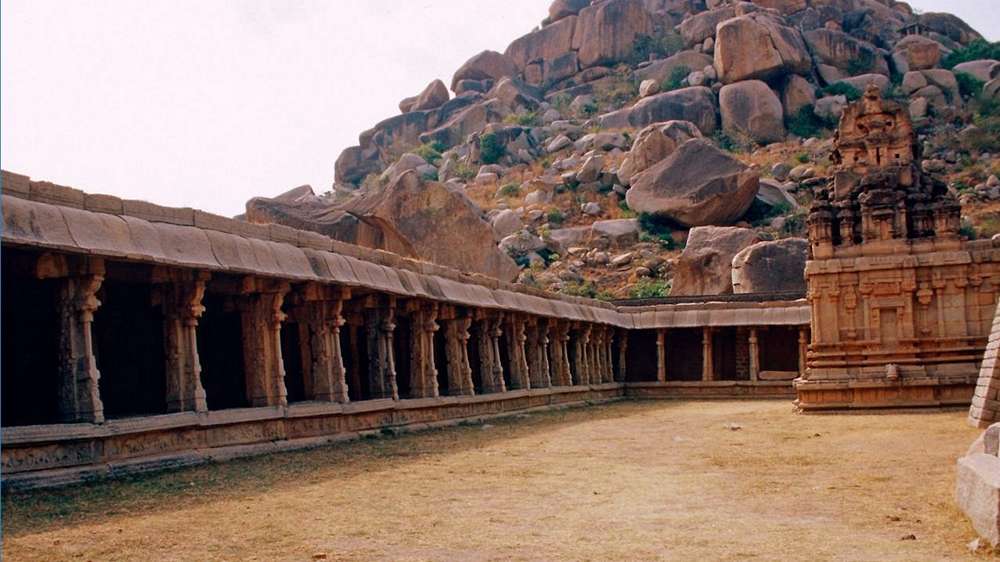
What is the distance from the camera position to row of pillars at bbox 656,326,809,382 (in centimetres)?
2975

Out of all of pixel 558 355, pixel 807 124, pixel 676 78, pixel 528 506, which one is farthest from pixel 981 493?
pixel 676 78

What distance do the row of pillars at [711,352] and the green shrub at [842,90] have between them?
42.0m

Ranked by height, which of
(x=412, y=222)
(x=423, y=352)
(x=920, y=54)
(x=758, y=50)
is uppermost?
(x=920, y=54)

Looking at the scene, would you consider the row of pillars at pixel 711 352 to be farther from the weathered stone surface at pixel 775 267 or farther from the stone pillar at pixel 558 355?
the weathered stone surface at pixel 775 267

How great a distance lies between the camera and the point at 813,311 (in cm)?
2236

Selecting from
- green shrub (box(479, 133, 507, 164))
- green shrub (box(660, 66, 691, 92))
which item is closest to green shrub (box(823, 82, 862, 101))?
green shrub (box(660, 66, 691, 92))

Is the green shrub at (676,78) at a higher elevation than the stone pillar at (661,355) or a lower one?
higher

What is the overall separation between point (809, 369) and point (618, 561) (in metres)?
16.9

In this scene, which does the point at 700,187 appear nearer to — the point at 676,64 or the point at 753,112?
the point at 753,112

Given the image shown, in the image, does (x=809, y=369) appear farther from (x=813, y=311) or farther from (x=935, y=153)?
(x=935, y=153)

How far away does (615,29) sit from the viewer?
84.1m

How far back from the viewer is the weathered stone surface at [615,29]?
276ft

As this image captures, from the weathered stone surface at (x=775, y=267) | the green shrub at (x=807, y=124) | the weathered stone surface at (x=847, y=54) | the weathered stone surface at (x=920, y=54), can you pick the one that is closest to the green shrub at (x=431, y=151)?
the green shrub at (x=807, y=124)

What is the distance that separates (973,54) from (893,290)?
58985mm
